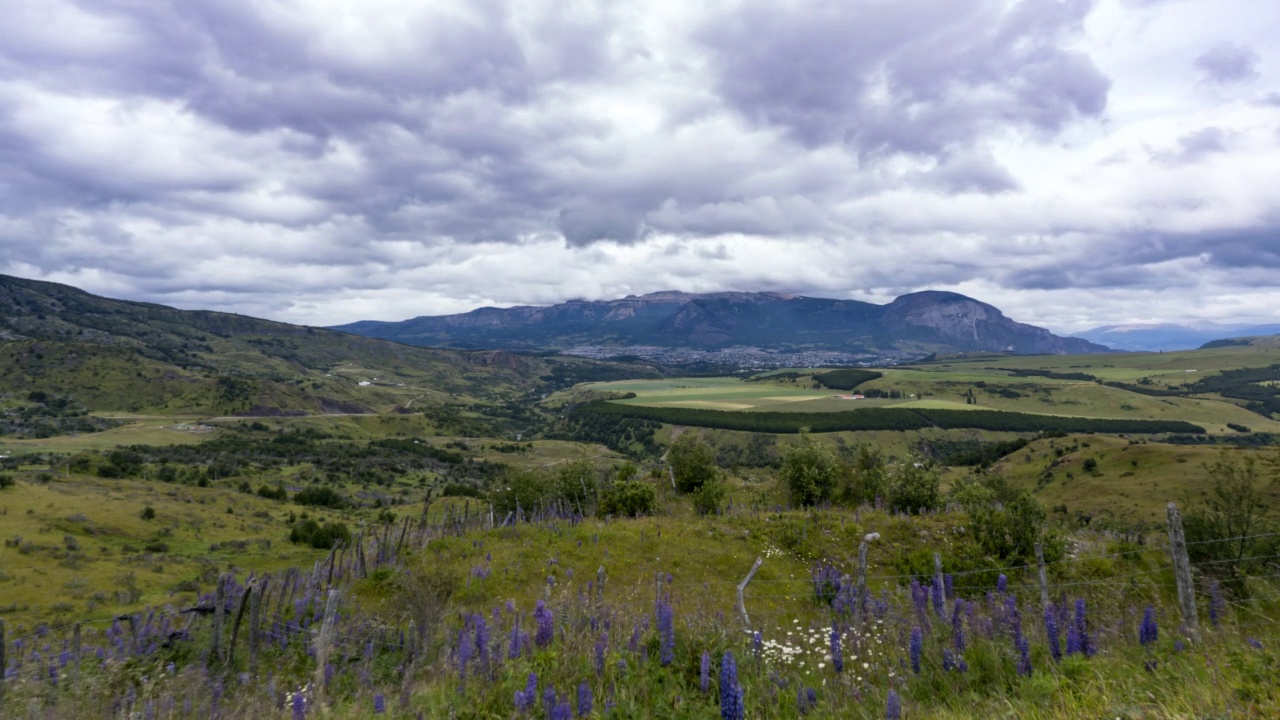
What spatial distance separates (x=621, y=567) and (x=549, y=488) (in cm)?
2447

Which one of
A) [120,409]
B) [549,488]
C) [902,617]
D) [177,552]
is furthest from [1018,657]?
[120,409]

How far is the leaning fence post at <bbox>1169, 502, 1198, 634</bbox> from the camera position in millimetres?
8344

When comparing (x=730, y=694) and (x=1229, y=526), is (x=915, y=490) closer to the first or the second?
(x=1229, y=526)

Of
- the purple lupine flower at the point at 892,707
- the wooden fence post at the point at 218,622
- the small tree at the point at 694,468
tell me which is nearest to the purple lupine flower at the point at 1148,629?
the purple lupine flower at the point at 892,707

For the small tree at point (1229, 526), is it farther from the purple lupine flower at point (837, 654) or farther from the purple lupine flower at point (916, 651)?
the purple lupine flower at point (837, 654)

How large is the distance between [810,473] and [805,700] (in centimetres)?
2702

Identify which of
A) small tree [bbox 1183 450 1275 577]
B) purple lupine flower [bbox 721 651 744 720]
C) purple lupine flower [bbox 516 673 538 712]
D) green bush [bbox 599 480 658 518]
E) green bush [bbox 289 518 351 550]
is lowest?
green bush [bbox 289 518 351 550]

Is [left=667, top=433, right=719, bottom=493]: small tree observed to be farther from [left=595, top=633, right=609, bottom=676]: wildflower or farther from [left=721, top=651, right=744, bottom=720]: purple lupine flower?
[left=721, top=651, right=744, bottom=720]: purple lupine flower

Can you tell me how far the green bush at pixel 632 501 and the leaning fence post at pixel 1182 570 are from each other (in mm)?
23336

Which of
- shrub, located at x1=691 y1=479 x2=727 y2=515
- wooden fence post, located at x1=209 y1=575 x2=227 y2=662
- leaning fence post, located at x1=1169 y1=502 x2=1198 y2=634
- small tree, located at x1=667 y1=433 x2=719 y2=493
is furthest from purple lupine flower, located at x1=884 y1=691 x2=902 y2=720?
small tree, located at x1=667 y1=433 x2=719 y2=493

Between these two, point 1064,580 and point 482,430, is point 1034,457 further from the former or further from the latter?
point 482,430

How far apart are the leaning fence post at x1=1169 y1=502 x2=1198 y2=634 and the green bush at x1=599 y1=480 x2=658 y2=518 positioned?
23.3m

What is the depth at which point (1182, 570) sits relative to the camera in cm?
871

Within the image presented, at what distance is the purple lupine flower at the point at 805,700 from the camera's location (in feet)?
20.2
